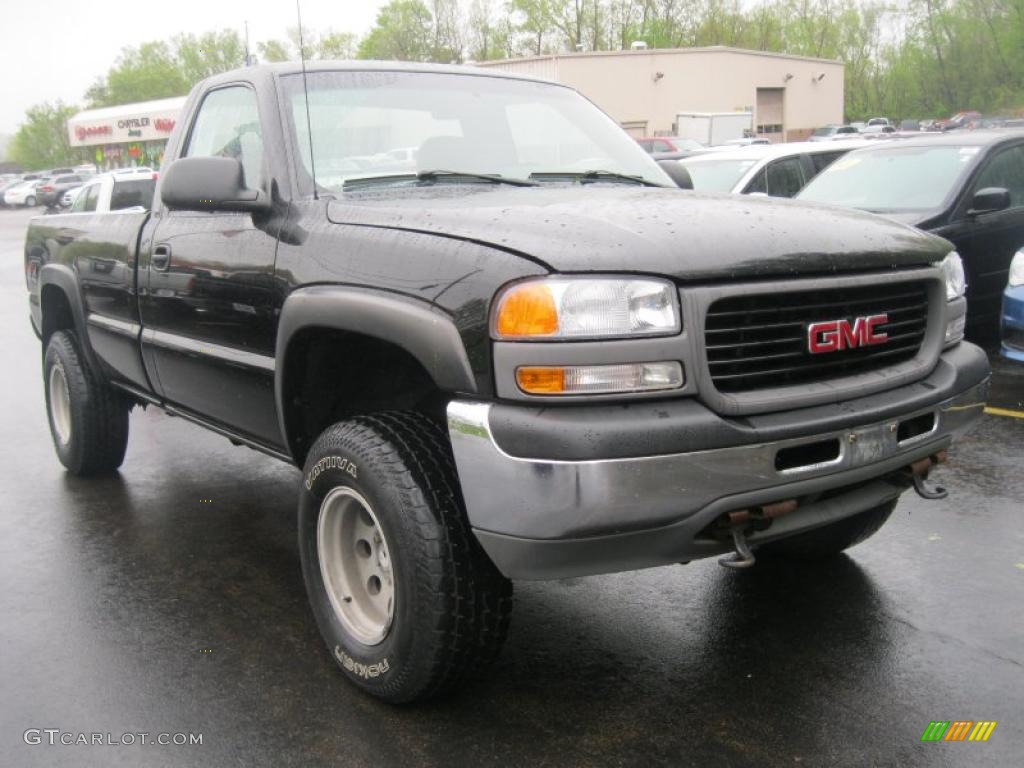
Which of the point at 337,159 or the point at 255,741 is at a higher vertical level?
the point at 337,159

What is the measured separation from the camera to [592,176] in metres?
3.95

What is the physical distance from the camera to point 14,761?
112 inches

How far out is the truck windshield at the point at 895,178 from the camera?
7875mm

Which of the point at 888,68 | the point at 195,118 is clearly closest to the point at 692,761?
the point at 195,118

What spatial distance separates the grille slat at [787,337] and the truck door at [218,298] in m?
1.50

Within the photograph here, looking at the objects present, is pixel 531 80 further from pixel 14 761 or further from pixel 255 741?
pixel 14 761

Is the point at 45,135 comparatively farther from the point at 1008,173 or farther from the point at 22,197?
the point at 1008,173

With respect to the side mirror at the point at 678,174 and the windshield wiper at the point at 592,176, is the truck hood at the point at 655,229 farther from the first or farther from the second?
the side mirror at the point at 678,174

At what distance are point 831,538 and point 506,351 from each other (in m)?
2.02

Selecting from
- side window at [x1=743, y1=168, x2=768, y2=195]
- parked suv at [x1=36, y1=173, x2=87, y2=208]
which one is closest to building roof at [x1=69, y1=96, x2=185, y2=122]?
parked suv at [x1=36, y1=173, x2=87, y2=208]

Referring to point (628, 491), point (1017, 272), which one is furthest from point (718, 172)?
point (628, 491)

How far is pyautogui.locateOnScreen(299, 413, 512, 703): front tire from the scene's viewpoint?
8.99ft

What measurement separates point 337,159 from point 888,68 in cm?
9286

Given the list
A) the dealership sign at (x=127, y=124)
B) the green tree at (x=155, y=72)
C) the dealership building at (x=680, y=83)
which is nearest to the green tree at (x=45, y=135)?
Result: the green tree at (x=155, y=72)
